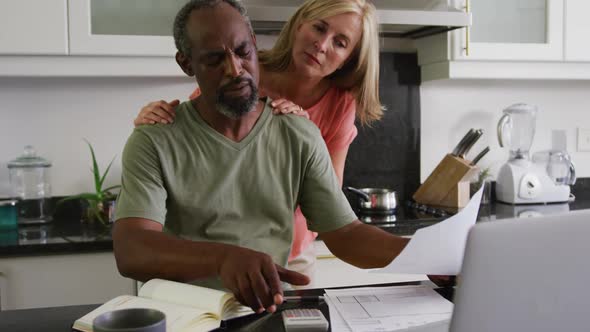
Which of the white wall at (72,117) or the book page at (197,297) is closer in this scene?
the book page at (197,297)

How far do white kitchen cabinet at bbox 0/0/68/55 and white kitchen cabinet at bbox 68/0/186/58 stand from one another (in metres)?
0.03

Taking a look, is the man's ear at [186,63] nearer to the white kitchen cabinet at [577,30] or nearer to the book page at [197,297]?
the book page at [197,297]

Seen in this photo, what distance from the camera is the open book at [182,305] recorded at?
0.92m

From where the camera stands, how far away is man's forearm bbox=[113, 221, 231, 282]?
40.3 inches

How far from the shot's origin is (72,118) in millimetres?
2406

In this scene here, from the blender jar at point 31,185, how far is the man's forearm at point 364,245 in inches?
51.4

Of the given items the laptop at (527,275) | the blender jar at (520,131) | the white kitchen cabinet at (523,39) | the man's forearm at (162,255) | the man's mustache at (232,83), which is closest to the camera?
the laptop at (527,275)

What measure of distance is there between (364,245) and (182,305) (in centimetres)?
44

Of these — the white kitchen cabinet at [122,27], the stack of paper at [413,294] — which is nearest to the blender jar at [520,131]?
the white kitchen cabinet at [122,27]

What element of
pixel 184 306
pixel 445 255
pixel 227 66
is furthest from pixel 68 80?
pixel 445 255

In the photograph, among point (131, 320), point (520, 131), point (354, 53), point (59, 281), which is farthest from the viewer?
point (520, 131)

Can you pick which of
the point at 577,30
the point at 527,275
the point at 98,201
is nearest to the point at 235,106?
the point at 527,275

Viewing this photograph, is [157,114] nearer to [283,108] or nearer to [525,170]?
[283,108]

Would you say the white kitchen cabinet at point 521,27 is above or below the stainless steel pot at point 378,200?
above
